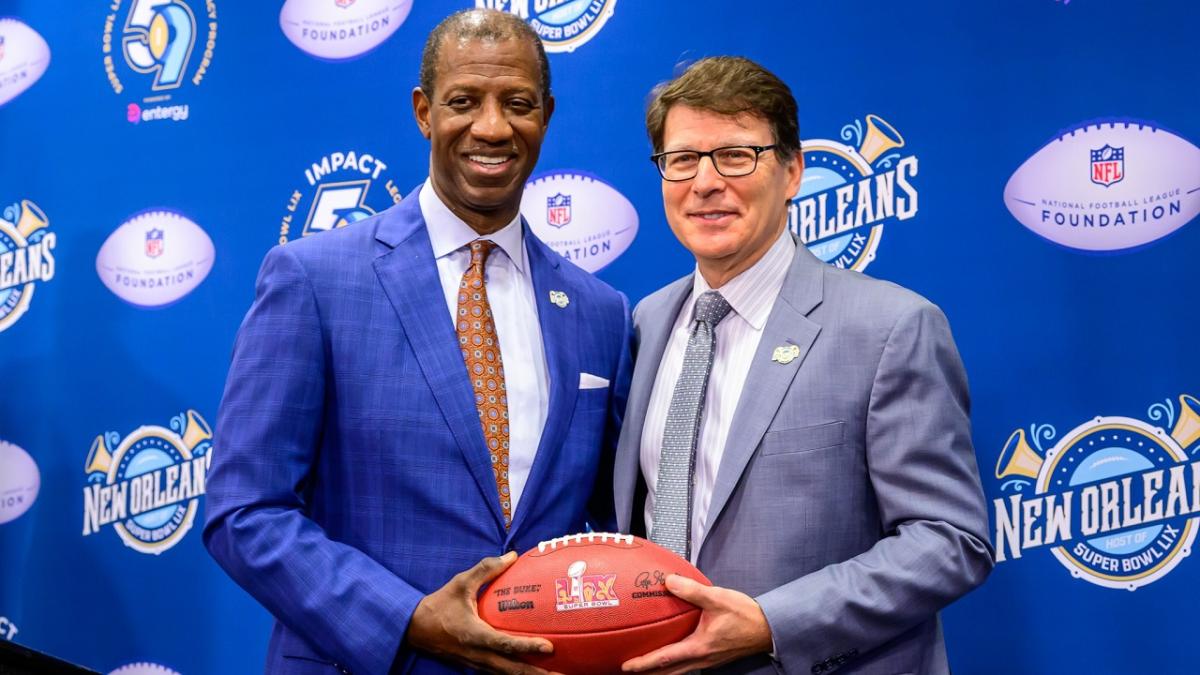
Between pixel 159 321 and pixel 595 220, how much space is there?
4.80 ft

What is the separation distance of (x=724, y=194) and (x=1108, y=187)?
1.07 m

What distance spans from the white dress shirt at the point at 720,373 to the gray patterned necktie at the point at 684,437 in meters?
0.02

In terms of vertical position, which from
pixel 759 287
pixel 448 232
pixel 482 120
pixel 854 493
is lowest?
pixel 854 493

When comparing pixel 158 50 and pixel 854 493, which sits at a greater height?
pixel 158 50

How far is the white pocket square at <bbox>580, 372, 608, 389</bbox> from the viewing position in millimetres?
2324

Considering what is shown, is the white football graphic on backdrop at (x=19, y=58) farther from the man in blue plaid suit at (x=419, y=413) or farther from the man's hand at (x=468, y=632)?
the man's hand at (x=468, y=632)

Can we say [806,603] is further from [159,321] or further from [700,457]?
[159,321]

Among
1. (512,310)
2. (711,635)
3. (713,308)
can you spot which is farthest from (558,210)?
(711,635)

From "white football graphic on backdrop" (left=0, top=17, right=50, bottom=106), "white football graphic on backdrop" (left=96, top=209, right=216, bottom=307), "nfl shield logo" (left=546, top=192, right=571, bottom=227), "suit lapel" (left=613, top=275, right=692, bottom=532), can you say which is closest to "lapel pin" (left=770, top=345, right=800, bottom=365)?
"suit lapel" (left=613, top=275, right=692, bottom=532)

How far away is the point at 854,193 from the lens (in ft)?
9.49

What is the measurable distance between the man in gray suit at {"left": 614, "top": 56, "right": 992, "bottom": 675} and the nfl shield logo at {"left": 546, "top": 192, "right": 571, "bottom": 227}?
89 cm

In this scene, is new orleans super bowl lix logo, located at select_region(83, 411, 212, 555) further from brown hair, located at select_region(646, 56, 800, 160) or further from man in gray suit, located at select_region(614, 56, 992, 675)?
brown hair, located at select_region(646, 56, 800, 160)

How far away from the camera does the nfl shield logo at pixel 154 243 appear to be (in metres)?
3.61

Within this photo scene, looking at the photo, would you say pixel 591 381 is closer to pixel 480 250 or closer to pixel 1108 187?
pixel 480 250
